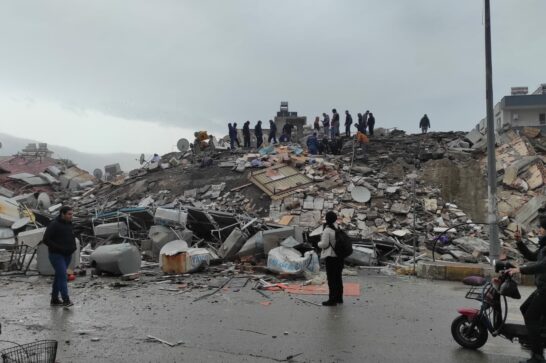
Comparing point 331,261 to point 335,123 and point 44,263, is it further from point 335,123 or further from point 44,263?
point 335,123

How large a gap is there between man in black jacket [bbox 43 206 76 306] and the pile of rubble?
3.15 m

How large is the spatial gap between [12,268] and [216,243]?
18.4 feet

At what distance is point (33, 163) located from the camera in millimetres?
36281

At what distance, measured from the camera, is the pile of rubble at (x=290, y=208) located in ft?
42.1

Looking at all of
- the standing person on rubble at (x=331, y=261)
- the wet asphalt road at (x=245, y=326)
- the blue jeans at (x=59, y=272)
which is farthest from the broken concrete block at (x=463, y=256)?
the blue jeans at (x=59, y=272)

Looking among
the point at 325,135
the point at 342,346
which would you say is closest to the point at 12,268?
the point at 342,346

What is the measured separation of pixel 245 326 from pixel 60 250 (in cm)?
355

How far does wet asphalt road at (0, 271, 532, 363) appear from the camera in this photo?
5.52 m

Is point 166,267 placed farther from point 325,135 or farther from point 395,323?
point 325,135

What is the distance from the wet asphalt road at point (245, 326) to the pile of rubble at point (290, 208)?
2575 mm

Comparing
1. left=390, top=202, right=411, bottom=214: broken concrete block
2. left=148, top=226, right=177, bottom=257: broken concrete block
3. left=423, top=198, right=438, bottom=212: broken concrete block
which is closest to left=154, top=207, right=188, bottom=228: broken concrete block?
left=148, top=226, right=177, bottom=257: broken concrete block

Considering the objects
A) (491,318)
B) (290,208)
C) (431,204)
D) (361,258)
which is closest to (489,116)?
(361,258)

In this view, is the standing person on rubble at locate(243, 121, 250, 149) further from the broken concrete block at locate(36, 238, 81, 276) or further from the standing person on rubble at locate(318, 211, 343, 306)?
the standing person on rubble at locate(318, 211, 343, 306)

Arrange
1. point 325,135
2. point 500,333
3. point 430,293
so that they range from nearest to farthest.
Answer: point 500,333 → point 430,293 → point 325,135
